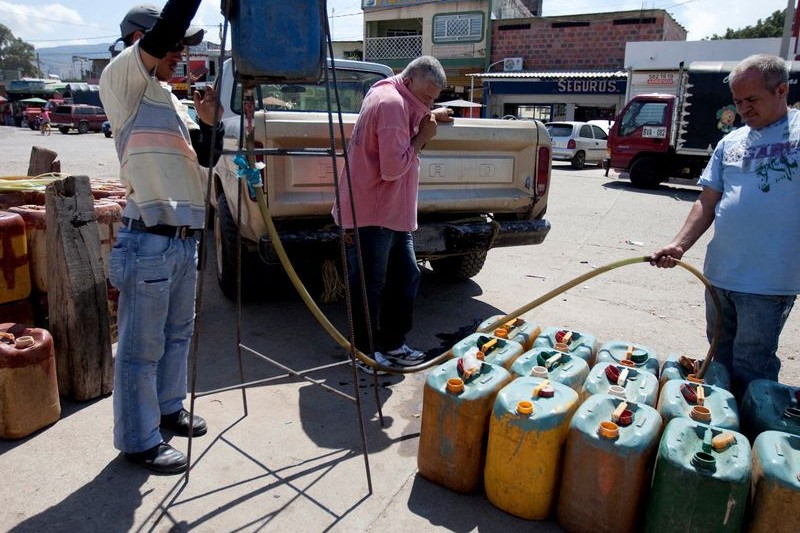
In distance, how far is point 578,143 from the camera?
20.1 m

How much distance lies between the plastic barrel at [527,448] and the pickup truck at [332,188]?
2118mm

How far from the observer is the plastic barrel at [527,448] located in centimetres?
244

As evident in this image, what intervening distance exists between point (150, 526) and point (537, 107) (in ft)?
Result: 96.5

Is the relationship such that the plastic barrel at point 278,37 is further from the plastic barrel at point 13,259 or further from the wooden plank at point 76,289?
the plastic barrel at point 13,259

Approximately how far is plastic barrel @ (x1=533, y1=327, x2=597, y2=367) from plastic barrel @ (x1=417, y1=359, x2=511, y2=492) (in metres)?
0.57

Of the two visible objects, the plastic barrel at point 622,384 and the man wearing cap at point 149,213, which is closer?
the man wearing cap at point 149,213

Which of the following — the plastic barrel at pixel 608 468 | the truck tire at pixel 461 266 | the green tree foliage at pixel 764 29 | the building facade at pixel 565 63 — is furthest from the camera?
the green tree foliage at pixel 764 29

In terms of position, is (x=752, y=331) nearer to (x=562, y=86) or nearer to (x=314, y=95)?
(x=314, y=95)

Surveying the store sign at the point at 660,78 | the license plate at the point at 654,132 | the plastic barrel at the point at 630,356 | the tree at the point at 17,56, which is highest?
the tree at the point at 17,56

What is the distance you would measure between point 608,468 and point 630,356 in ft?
3.12

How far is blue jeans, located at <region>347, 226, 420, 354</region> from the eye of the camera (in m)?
3.68

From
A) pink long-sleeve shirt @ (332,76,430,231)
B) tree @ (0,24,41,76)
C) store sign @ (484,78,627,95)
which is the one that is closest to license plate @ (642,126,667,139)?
pink long-sleeve shirt @ (332,76,430,231)

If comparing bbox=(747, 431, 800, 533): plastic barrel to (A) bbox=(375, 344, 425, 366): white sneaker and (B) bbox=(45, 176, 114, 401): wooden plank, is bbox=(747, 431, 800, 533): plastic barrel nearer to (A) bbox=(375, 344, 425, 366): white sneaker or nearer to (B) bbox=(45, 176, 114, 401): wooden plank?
(A) bbox=(375, 344, 425, 366): white sneaker

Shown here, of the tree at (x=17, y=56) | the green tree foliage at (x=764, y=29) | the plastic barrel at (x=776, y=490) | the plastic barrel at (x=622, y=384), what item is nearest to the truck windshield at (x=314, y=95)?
the plastic barrel at (x=622, y=384)
